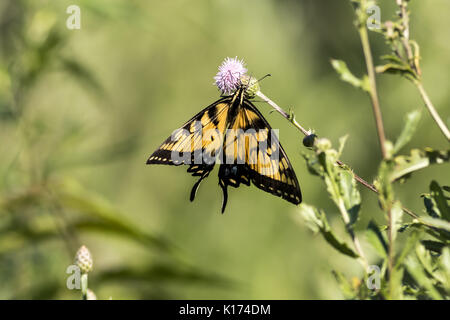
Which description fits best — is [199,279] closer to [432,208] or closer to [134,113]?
[432,208]

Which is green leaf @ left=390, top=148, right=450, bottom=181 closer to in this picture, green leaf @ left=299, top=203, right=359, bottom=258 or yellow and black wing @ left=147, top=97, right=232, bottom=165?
green leaf @ left=299, top=203, right=359, bottom=258

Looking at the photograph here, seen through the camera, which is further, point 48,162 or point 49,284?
point 48,162

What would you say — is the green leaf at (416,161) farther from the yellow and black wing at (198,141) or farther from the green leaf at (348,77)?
the yellow and black wing at (198,141)

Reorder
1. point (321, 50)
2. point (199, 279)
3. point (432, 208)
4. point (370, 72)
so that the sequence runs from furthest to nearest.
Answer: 1. point (321, 50)
2. point (199, 279)
3. point (432, 208)
4. point (370, 72)

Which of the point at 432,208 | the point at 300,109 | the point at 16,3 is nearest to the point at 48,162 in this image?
the point at 16,3

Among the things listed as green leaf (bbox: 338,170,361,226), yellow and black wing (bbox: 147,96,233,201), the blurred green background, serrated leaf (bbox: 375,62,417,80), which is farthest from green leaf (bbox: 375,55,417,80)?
the blurred green background

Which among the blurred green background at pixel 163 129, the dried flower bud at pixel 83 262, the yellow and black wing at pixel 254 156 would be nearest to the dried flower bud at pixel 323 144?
the yellow and black wing at pixel 254 156
